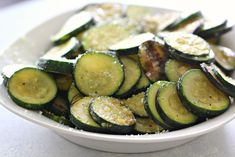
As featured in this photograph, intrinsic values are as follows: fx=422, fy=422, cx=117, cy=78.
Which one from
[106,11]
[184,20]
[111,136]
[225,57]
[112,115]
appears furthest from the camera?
[106,11]

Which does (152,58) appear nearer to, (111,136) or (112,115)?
(112,115)

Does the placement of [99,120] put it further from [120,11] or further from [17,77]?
[120,11]

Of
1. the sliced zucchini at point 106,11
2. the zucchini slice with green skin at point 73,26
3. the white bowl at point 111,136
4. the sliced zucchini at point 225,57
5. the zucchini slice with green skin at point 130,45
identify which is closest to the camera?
the white bowl at point 111,136

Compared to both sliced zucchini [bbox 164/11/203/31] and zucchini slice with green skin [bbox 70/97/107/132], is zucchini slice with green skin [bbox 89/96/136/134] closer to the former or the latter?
zucchini slice with green skin [bbox 70/97/107/132]

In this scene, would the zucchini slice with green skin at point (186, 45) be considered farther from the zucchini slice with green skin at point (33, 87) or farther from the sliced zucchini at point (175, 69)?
the zucchini slice with green skin at point (33, 87)

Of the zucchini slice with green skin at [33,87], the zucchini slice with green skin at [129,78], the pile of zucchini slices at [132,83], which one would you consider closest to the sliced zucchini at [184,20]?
the pile of zucchini slices at [132,83]

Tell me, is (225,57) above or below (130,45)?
below

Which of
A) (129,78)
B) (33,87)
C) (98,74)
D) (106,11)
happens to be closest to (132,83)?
(129,78)

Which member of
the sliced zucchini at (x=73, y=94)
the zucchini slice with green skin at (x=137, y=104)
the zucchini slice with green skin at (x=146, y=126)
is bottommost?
the zucchini slice with green skin at (x=146, y=126)

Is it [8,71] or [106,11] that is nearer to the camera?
[8,71]

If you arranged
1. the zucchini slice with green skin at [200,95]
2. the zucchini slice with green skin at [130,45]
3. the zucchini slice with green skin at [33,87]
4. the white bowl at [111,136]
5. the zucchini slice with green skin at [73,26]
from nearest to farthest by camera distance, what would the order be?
the white bowl at [111,136] < the zucchini slice with green skin at [200,95] < the zucchini slice with green skin at [33,87] < the zucchini slice with green skin at [130,45] < the zucchini slice with green skin at [73,26]
